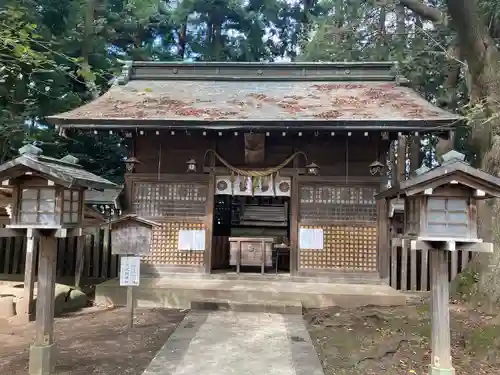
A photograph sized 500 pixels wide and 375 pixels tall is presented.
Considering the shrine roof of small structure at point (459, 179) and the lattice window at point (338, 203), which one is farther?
the lattice window at point (338, 203)

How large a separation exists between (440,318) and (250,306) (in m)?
3.79

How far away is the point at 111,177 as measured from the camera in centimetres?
1662

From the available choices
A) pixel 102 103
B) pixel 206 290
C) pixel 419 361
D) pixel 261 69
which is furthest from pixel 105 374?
pixel 261 69

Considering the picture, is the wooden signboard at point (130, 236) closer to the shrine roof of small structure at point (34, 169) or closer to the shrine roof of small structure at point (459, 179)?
the shrine roof of small structure at point (34, 169)

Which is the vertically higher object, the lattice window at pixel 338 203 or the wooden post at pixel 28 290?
the lattice window at pixel 338 203

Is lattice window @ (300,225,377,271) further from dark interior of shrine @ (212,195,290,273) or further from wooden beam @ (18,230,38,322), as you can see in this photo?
wooden beam @ (18,230,38,322)

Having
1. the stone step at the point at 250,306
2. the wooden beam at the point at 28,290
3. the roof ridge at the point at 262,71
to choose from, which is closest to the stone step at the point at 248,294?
the stone step at the point at 250,306

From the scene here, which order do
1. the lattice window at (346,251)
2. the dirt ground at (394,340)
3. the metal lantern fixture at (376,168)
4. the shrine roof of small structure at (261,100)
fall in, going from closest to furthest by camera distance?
1. the dirt ground at (394,340)
2. the shrine roof of small structure at (261,100)
3. the metal lantern fixture at (376,168)
4. the lattice window at (346,251)

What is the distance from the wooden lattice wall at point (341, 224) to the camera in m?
9.24

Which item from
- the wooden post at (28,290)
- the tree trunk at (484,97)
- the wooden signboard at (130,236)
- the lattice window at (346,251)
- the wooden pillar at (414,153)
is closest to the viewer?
the wooden signboard at (130,236)

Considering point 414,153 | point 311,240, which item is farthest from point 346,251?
point 414,153

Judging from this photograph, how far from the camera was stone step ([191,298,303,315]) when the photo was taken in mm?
7562

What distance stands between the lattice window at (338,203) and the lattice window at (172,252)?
2.65 meters

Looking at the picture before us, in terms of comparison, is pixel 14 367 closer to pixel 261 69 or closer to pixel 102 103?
pixel 102 103
